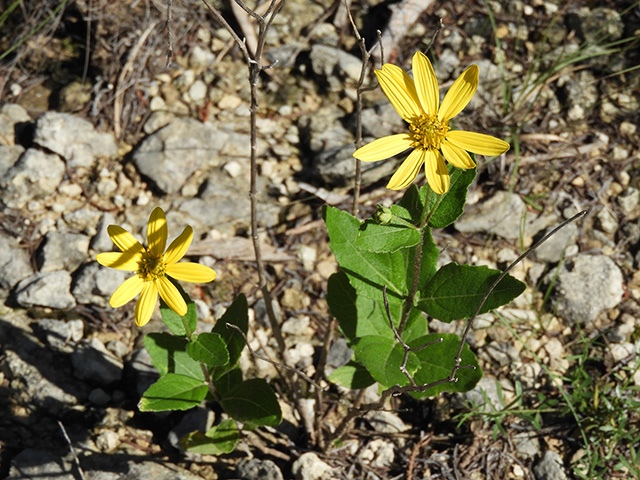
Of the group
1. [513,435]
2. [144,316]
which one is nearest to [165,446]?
[144,316]

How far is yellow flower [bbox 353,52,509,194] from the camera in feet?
6.65

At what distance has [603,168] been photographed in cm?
417

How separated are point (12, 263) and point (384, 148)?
2680 millimetres

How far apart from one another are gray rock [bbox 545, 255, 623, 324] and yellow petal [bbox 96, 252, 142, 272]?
247 cm

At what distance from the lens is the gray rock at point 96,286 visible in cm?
367

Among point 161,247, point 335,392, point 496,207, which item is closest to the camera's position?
point 161,247

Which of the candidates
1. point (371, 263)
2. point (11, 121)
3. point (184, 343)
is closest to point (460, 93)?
point (371, 263)

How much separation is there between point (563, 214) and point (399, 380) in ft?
7.44

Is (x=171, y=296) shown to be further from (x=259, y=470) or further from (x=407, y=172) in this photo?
(x=259, y=470)

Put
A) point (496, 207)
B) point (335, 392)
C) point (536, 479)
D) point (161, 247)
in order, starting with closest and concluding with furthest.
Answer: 1. point (161, 247)
2. point (536, 479)
3. point (335, 392)
4. point (496, 207)

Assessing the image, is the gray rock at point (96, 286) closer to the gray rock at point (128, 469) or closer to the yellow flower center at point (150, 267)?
the gray rock at point (128, 469)

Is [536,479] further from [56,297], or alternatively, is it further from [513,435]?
[56,297]

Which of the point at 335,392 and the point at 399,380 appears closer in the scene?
the point at 399,380

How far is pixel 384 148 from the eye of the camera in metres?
2.14
